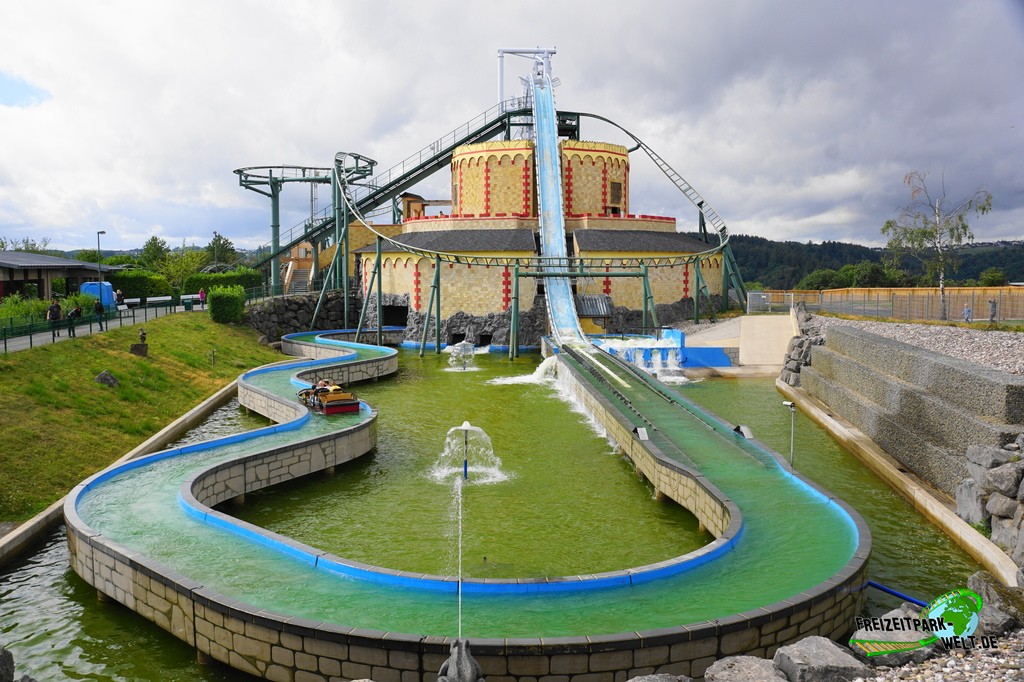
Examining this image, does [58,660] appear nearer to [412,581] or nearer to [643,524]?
[412,581]

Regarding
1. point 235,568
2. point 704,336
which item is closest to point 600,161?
point 704,336

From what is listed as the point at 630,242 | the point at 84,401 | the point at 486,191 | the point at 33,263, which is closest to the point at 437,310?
the point at 630,242

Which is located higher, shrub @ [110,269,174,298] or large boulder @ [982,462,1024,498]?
shrub @ [110,269,174,298]

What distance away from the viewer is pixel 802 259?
136 m

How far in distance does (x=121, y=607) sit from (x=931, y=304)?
113ft

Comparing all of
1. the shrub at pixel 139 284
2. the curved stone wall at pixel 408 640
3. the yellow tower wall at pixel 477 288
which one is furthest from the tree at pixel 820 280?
the curved stone wall at pixel 408 640

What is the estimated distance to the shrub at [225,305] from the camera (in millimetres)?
38250

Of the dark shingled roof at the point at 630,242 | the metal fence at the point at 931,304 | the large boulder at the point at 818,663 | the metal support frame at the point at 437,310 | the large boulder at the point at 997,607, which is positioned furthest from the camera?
the dark shingled roof at the point at 630,242

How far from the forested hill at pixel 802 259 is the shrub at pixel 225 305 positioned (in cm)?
9787

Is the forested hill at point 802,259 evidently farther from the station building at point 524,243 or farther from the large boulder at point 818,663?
the large boulder at point 818,663

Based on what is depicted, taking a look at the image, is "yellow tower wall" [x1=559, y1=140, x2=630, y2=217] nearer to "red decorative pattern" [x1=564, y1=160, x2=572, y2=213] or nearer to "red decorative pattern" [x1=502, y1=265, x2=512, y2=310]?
"red decorative pattern" [x1=564, y1=160, x2=572, y2=213]

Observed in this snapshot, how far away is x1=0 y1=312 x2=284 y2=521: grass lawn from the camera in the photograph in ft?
49.8

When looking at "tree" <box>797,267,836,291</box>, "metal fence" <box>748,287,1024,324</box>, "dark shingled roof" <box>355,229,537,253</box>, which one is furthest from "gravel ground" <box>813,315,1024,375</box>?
"tree" <box>797,267,836,291</box>

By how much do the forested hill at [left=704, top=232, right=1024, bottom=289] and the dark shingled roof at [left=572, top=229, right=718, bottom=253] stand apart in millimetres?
79892
